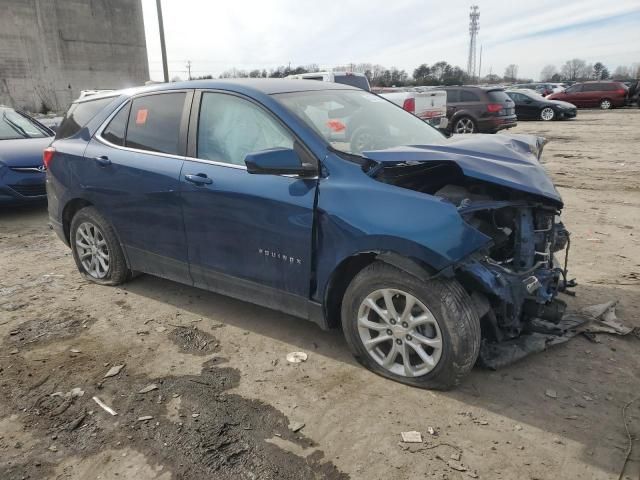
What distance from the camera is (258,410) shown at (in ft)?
9.53

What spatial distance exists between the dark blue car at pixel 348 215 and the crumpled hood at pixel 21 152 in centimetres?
372

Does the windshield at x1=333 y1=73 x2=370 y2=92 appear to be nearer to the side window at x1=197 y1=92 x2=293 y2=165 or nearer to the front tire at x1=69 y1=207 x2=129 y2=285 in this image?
the front tire at x1=69 y1=207 x2=129 y2=285

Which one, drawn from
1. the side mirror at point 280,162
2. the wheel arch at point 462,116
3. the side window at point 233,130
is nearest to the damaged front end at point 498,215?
the side mirror at point 280,162

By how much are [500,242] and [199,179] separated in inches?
81.1

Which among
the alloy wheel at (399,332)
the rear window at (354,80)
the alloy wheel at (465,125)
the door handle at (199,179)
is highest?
the rear window at (354,80)

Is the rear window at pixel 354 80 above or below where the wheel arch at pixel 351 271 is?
above

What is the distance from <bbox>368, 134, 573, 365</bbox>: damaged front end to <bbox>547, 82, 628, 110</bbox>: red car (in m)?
27.9

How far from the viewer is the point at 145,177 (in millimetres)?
3957

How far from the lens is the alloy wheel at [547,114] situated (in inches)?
893

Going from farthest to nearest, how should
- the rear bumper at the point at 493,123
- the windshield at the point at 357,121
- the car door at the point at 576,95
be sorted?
1. the car door at the point at 576,95
2. the rear bumper at the point at 493,123
3. the windshield at the point at 357,121

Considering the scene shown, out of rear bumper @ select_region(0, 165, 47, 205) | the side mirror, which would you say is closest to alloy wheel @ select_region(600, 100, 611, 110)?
rear bumper @ select_region(0, 165, 47, 205)

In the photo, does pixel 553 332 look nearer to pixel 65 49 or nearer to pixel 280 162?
pixel 280 162

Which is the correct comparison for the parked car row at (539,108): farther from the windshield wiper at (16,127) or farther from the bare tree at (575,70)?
the bare tree at (575,70)

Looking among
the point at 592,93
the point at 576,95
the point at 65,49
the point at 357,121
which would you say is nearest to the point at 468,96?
the point at 357,121
